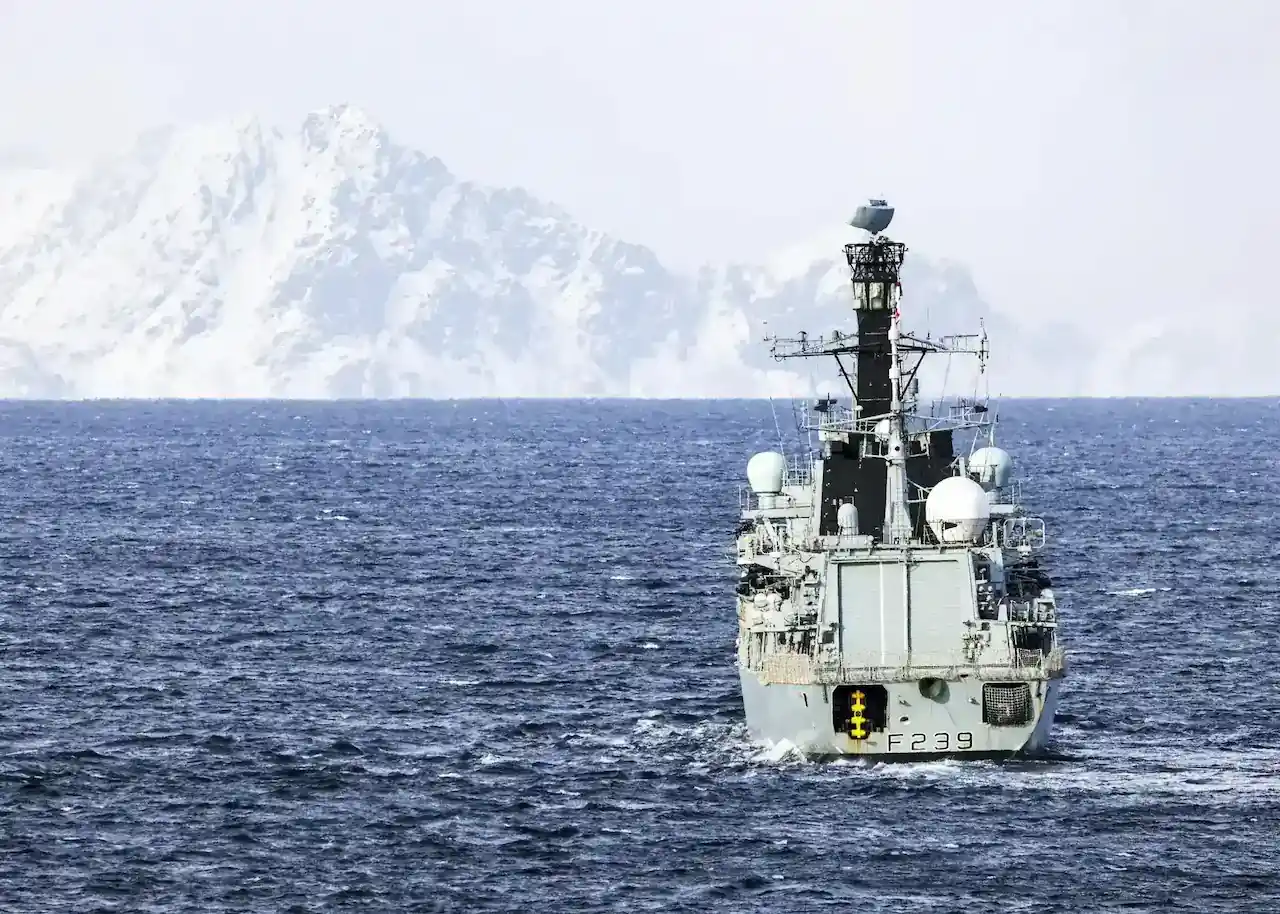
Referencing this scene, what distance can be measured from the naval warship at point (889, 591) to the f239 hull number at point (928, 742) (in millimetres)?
43

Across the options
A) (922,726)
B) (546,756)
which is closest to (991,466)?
(922,726)

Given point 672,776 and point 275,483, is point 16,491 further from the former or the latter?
point 672,776

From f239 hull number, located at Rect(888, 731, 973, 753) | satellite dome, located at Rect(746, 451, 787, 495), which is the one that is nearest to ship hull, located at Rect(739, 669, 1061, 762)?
f239 hull number, located at Rect(888, 731, 973, 753)

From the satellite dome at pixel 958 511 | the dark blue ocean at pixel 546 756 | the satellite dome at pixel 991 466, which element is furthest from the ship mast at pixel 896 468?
the satellite dome at pixel 991 466

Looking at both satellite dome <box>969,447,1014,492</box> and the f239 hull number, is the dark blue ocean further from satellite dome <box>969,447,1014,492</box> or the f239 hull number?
satellite dome <box>969,447,1014,492</box>

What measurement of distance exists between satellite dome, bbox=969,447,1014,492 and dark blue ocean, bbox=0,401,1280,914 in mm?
8570

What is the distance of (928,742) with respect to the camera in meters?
63.4

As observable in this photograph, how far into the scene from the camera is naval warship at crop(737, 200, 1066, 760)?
6300 centimetres

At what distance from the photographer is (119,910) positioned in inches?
1994

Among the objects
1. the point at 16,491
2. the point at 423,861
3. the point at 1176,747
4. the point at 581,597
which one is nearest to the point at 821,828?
the point at 423,861

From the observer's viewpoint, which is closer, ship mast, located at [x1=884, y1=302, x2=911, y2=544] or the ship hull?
the ship hull

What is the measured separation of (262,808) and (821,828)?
16179mm

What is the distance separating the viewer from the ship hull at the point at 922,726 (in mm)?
62812

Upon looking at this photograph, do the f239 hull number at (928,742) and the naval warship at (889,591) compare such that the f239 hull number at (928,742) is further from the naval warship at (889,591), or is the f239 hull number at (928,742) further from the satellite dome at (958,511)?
the satellite dome at (958,511)
